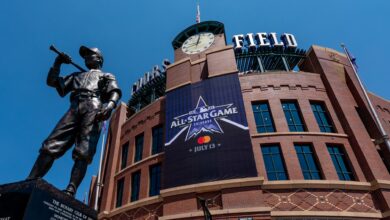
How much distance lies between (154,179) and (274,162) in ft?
28.5

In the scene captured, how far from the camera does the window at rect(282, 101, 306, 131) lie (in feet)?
64.4

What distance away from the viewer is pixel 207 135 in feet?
61.7

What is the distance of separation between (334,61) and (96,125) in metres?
→ 23.5

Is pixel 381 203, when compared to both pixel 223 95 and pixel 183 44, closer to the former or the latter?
pixel 223 95

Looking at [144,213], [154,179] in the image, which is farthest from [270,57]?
[144,213]

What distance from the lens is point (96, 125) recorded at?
4.83m

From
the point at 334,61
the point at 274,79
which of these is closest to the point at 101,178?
the point at 274,79

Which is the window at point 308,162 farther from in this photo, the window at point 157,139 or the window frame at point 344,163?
the window at point 157,139

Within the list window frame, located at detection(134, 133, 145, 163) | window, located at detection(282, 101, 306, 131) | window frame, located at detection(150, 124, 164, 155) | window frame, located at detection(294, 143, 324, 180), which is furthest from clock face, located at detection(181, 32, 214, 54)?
window frame, located at detection(294, 143, 324, 180)

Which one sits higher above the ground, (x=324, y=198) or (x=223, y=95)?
(x=223, y=95)

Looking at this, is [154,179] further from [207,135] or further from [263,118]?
[263,118]

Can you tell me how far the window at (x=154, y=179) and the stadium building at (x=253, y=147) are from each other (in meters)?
0.08

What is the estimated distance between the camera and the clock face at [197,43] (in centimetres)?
2673

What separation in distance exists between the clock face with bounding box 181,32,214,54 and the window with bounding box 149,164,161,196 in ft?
39.3
